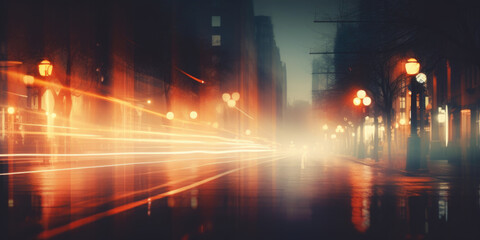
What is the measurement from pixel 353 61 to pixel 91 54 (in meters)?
23.1

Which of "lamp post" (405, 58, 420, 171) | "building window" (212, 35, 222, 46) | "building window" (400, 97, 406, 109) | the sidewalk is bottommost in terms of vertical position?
the sidewalk

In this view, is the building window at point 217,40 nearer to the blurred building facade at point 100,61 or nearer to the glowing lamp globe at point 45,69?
the blurred building facade at point 100,61

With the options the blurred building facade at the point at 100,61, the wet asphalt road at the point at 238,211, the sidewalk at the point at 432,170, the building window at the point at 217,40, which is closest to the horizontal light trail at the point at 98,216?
the wet asphalt road at the point at 238,211

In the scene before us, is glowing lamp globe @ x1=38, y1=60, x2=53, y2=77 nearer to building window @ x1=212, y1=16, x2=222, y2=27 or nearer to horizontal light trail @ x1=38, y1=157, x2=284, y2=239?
horizontal light trail @ x1=38, y1=157, x2=284, y2=239

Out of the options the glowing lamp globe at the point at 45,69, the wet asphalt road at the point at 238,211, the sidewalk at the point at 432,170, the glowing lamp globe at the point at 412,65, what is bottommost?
the sidewalk at the point at 432,170

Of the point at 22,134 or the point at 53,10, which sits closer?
the point at 53,10

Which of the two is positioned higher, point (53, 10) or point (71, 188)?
point (53, 10)

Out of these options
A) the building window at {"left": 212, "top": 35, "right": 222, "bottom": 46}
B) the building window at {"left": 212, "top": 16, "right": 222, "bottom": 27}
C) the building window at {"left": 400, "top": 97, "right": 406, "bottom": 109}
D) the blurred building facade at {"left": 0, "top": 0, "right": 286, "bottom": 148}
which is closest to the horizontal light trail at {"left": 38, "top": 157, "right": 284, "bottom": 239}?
the blurred building facade at {"left": 0, "top": 0, "right": 286, "bottom": 148}

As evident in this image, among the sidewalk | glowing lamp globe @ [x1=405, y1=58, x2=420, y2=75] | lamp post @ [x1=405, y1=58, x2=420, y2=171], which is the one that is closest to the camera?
the sidewalk

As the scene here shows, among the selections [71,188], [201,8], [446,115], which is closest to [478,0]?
[71,188]

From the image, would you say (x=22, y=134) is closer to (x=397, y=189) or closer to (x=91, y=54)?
(x=91, y=54)

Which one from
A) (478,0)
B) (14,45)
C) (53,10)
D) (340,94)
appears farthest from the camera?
(340,94)

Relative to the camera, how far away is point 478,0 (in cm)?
1991

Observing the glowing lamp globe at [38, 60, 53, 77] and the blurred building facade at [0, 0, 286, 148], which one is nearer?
the glowing lamp globe at [38, 60, 53, 77]
